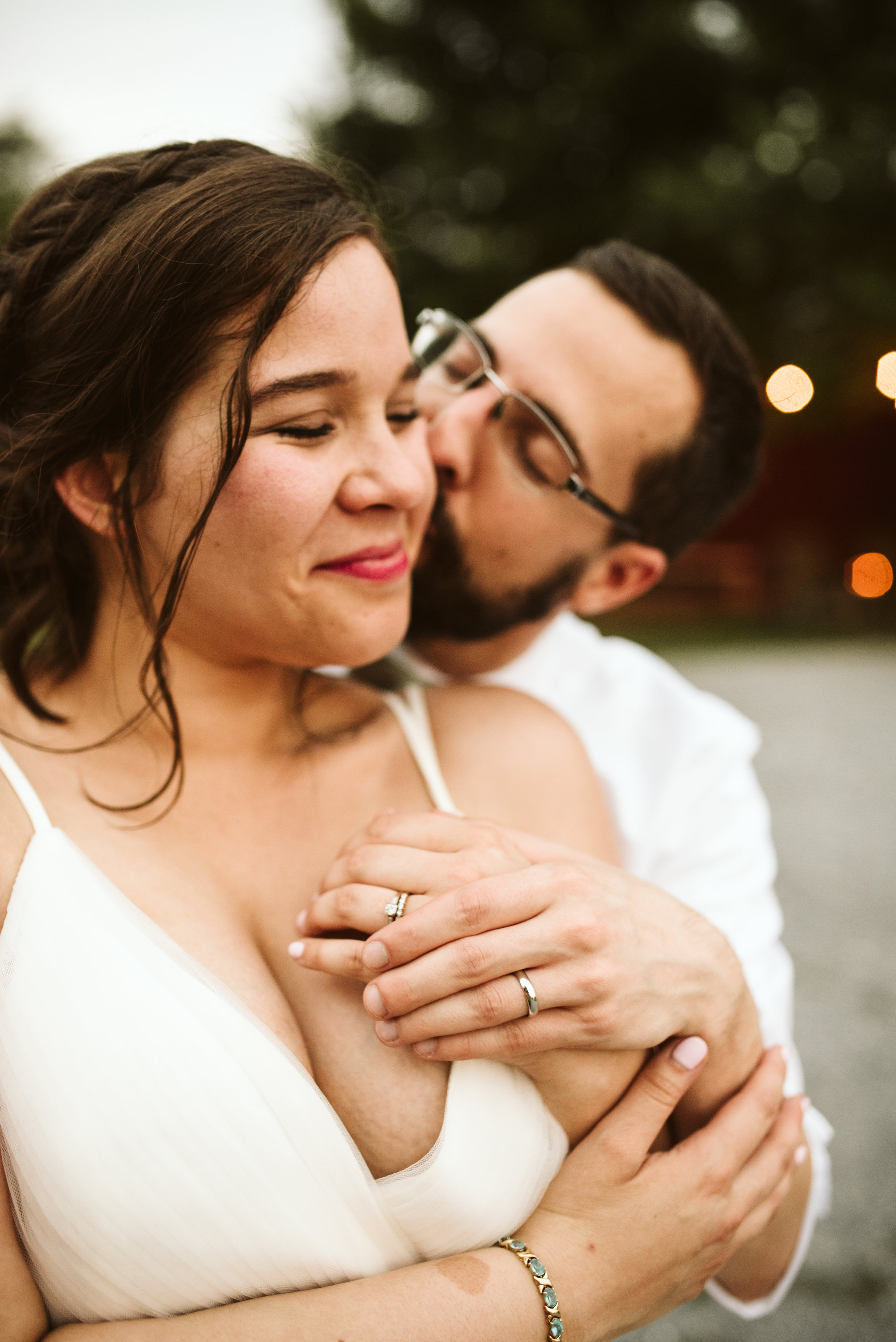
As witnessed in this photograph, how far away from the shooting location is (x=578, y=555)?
2.84 meters

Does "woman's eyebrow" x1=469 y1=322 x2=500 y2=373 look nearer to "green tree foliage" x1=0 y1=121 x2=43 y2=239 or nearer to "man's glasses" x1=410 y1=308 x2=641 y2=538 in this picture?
"man's glasses" x1=410 y1=308 x2=641 y2=538

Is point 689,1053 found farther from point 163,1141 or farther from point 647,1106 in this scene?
point 163,1141

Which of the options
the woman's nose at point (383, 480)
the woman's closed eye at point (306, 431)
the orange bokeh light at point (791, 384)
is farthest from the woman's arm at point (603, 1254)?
the orange bokeh light at point (791, 384)

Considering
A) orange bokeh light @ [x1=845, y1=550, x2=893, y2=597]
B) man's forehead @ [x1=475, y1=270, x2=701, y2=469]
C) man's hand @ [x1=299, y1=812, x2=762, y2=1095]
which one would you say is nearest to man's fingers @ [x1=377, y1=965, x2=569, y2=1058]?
man's hand @ [x1=299, y1=812, x2=762, y2=1095]

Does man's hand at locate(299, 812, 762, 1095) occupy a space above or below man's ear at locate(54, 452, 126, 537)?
below

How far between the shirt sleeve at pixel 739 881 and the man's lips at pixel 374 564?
1.08 metres

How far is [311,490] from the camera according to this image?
1643mm

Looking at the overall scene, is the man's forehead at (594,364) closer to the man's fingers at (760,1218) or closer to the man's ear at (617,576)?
the man's ear at (617,576)

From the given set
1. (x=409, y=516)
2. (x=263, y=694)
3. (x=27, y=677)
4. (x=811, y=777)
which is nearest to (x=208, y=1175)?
(x=263, y=694)

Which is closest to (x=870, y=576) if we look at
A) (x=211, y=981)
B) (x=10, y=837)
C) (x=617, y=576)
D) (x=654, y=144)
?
(x=654, y=144)

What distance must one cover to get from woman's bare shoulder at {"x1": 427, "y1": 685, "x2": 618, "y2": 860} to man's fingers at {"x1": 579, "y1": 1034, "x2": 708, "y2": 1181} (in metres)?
0.44

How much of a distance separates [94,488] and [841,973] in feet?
15.3

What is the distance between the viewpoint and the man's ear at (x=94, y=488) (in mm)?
1749

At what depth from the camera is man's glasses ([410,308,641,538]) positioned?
8.38 ft
